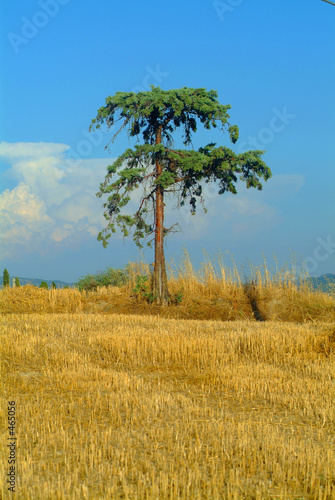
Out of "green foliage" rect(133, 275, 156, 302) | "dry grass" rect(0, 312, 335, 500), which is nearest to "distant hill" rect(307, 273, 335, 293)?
"green foliage" rect(133, 275, 156, 302)

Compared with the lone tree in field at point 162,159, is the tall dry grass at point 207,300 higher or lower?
lower

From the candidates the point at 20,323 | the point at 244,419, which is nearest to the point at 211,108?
the point at 20,323

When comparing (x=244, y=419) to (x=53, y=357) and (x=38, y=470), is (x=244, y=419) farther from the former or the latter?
(x=53, y=357)

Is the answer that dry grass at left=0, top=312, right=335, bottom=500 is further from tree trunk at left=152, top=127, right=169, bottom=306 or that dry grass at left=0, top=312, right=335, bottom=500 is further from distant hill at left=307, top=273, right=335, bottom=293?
distant hill at left=307, top=273, right=335, bottom=293

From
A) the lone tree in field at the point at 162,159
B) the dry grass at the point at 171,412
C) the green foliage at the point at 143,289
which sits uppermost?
the lone tree in field at the point at 162,159

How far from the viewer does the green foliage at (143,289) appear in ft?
61.9

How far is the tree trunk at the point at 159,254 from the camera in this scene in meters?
18.7

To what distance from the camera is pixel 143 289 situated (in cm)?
1942

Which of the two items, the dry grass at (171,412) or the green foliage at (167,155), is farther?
the green foliage at (167,155)

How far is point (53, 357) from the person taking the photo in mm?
9828

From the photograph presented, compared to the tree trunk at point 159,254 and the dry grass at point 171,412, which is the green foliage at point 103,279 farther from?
the dry grass at point 171,412

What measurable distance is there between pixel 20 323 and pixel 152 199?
776cm

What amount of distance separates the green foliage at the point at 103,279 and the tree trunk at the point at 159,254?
4504 mm

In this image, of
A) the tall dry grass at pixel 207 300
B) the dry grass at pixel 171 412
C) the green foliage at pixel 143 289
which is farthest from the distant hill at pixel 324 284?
the dry grass at pixel 171 412
